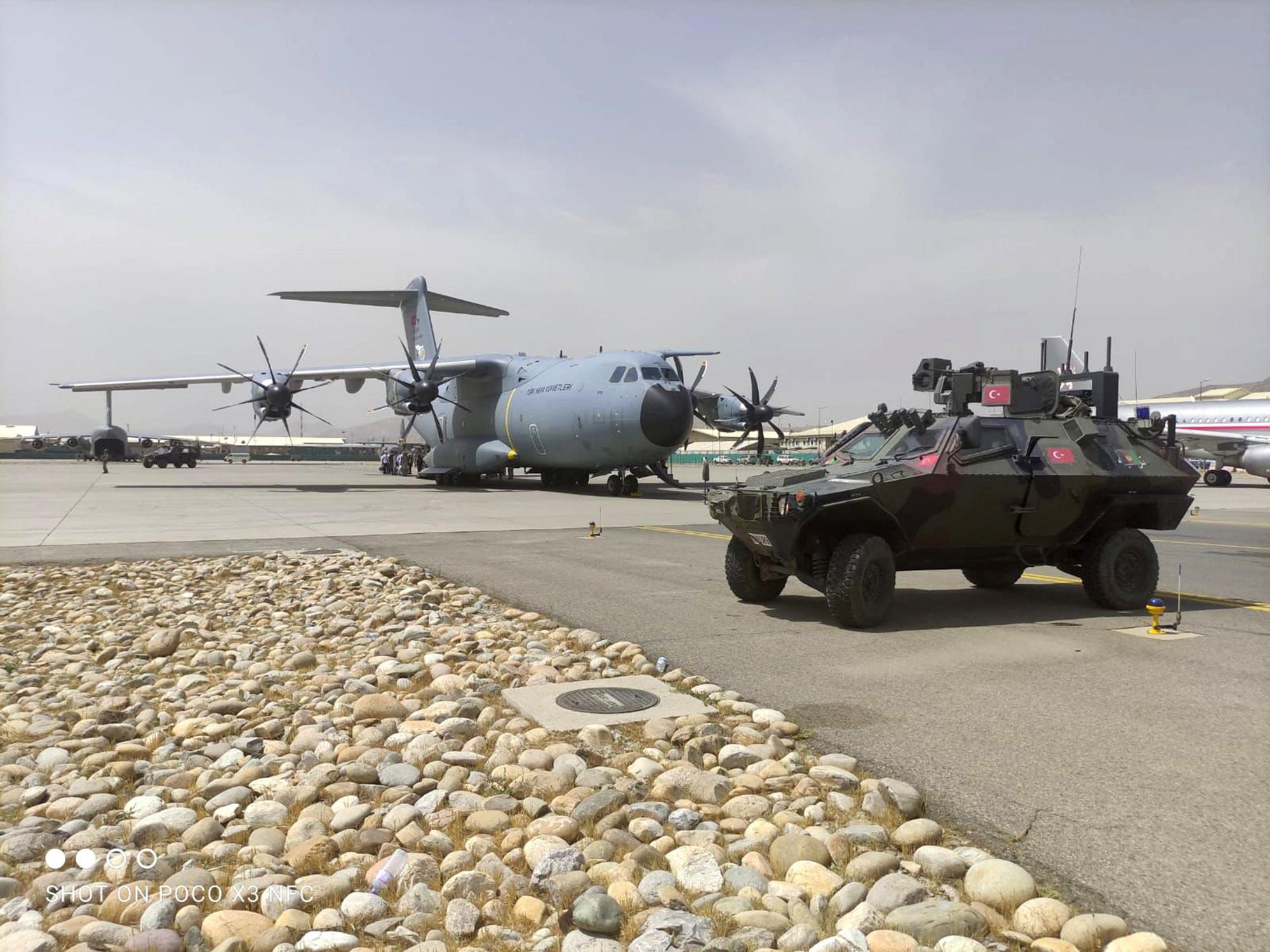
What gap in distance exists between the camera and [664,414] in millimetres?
24938

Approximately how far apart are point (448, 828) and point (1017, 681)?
416 cm

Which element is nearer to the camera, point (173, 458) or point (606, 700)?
point (606, 700)

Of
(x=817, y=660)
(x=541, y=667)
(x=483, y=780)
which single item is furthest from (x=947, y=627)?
(x=483, y=780)

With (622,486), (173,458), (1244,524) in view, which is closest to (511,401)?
(622,486)

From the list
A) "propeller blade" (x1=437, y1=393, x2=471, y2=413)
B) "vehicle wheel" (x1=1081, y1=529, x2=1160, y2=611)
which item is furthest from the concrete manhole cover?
"propeller blade" (x1=437, y1=393, x2=471, y2=413)

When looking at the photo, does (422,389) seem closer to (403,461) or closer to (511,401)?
(511,401)

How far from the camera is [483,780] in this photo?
4.46 meters

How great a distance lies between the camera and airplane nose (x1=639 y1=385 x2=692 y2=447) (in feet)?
81.9

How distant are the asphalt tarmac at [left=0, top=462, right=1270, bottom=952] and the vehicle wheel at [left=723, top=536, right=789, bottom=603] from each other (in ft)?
0.62

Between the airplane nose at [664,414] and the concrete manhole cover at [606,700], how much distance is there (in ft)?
62.6

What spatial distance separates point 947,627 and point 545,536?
936 cm

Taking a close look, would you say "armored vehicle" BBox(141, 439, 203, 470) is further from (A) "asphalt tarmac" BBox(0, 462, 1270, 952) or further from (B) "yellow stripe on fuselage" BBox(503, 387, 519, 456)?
(A) "asphalt tarmac" BBox(0, 462, 1270, 952)

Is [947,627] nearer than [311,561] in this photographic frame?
Yes

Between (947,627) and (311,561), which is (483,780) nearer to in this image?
(947,627)
